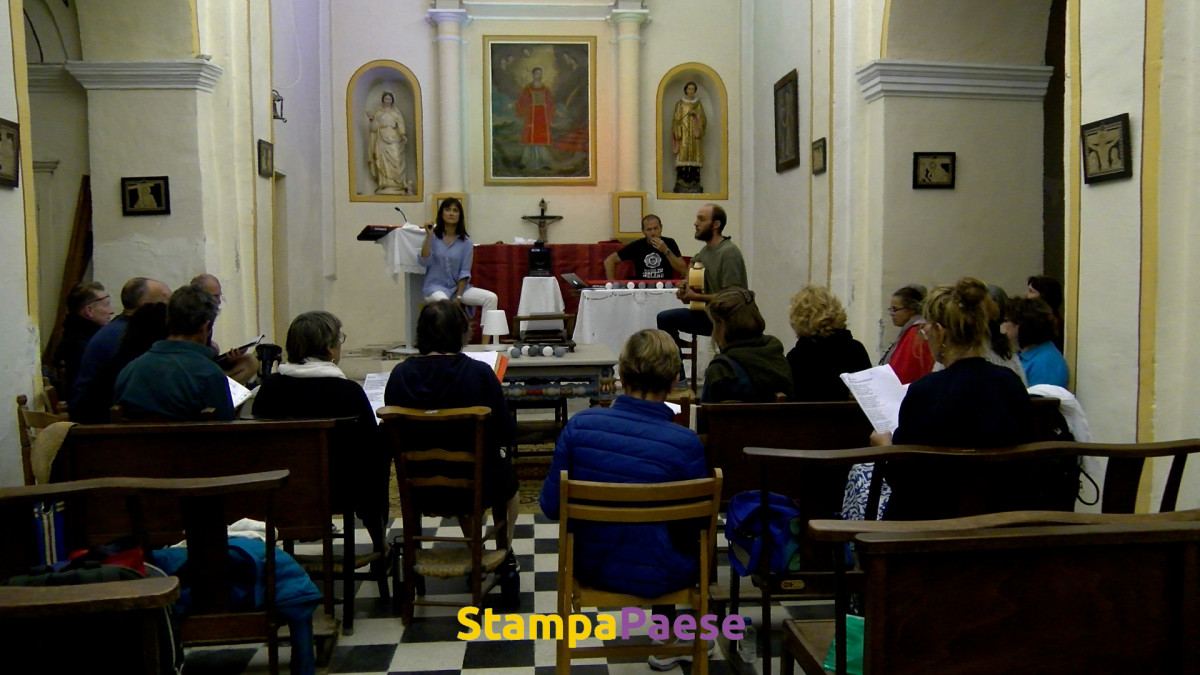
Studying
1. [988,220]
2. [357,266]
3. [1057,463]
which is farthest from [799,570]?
[357,266]

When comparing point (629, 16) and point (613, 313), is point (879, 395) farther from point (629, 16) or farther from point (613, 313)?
point (629, 16)

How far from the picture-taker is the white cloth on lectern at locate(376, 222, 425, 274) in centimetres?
930

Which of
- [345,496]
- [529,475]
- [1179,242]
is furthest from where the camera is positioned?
[529,475]

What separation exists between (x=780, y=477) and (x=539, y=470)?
2756 millimetres

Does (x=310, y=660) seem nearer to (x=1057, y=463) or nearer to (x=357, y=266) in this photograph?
(x=1057, y=463)

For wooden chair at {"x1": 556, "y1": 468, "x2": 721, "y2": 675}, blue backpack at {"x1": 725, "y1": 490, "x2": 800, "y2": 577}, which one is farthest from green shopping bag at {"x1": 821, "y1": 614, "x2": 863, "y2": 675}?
blue backpack at {"x1": 725, "y1": 490, "x2": 800, "y2": 577}

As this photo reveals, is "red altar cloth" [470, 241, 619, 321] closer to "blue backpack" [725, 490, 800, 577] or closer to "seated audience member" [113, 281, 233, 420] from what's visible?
"seated audience member" [113, 281, 233, 420]

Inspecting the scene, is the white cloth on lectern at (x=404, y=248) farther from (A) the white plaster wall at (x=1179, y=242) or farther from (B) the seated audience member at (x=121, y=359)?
(A) the white plaster wall at (x=1179, y=242)

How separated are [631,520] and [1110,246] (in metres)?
2.89

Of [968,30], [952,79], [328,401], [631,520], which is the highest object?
[968,30]

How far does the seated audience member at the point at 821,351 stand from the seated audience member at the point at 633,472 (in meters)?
1.46

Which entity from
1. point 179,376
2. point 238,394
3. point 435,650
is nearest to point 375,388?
point 238,394

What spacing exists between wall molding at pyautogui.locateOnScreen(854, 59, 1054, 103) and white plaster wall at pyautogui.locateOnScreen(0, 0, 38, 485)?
17.9ft

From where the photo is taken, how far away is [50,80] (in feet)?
23.4
